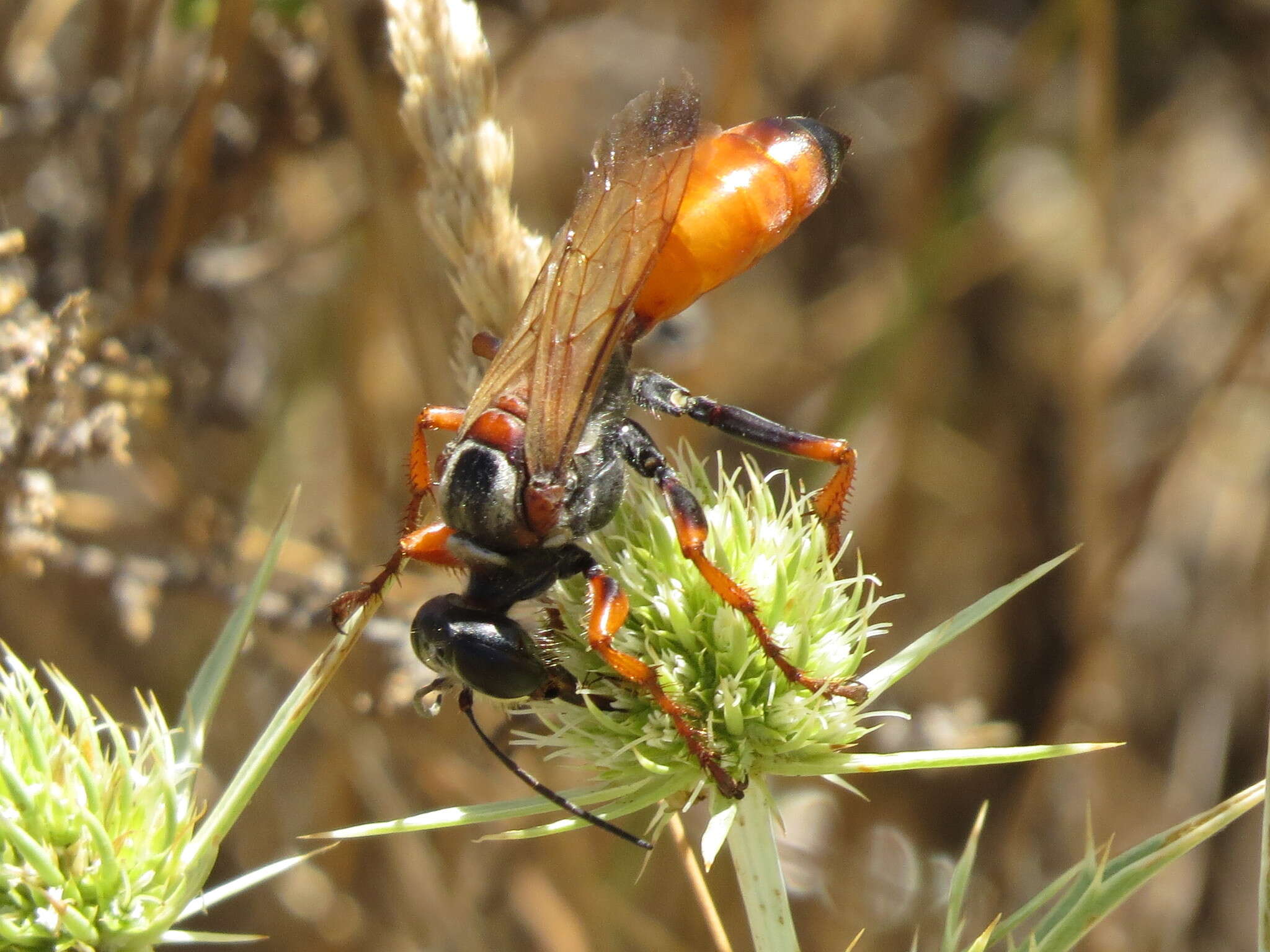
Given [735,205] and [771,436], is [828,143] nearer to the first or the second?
[735,205]

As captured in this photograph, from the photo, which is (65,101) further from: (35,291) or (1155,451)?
(1155,451)

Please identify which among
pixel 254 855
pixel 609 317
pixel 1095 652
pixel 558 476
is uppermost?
pixel 609 317

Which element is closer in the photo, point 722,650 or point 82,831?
point 82,831

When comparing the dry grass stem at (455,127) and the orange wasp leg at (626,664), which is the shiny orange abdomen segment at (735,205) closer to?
the dry grass stem at (455,127)

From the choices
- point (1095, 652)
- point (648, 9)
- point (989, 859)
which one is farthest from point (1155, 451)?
point (648, 9)

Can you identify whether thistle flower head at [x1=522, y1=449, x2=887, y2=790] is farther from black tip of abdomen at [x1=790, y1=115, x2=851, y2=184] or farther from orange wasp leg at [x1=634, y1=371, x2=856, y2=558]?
black tip of abdomen at [x1=790, y1=115, x2=851, y2=184]

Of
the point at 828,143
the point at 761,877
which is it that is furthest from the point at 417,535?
the point at 828,143
